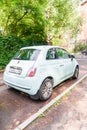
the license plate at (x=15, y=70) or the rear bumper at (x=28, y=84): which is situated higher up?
the license plate at (x=15, y=70)

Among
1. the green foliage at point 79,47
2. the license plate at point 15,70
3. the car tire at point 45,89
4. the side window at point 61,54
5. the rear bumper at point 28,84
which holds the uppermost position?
the side window at point 61,54

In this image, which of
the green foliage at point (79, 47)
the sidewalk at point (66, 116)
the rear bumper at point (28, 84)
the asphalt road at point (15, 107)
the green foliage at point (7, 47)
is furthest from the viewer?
the green foliage at point (79, 47)

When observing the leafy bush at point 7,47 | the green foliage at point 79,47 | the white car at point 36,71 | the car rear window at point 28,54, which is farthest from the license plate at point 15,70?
the green foliage at point 79,47

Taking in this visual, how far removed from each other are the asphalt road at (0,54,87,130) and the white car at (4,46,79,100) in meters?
0.32

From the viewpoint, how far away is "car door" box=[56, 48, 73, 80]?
5892mm

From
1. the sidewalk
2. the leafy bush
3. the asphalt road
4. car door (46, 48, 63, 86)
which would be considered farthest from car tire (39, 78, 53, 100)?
the leafy bush

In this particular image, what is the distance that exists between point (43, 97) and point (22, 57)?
1582 millimetres

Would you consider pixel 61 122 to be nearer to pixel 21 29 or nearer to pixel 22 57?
pixel 22 57

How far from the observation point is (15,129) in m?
3.39

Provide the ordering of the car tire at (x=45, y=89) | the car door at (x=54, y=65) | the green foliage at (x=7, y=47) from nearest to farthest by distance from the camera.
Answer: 1. the car tire at (x=45, y=89)
2. the car door at (x=54, y=65)
3. the green foliage at (x=7, y=47)

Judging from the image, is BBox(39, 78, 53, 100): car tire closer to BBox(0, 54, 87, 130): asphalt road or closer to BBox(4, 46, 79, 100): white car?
BBox(4, 46, 79, 100): white car

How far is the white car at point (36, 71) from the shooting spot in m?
4.62

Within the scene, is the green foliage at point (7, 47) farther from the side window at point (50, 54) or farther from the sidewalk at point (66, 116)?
the sidewalk at point (66, 116)

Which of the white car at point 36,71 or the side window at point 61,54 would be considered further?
the side window at point 61,54
